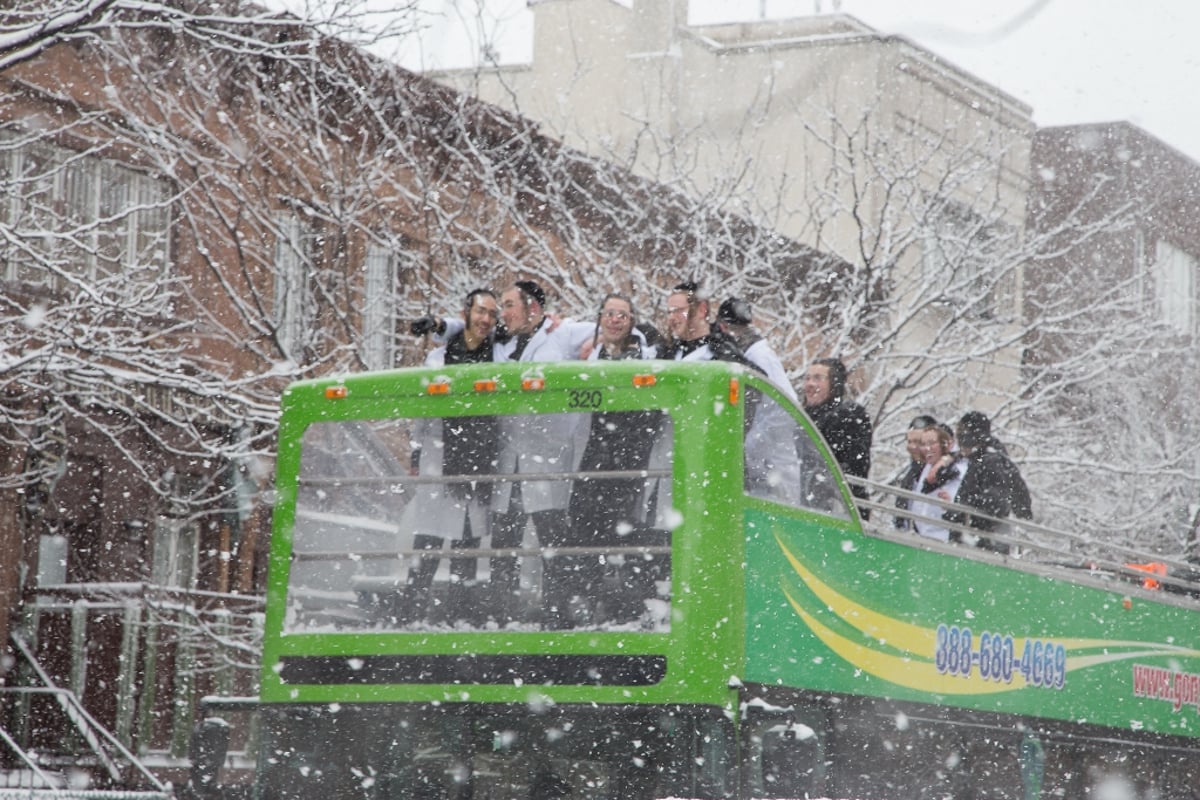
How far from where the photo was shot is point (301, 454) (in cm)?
1031

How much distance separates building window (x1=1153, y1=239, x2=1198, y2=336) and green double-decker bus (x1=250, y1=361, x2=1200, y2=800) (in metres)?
37.7

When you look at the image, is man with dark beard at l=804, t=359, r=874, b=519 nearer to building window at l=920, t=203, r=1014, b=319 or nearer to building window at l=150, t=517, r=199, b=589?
building window at l=920, t=203, r=1014, b=319

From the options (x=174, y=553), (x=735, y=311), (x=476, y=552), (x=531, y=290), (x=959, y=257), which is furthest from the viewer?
(x=959, y=257)

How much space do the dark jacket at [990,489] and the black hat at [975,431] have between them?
50 millimetres

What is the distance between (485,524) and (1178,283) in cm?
4415

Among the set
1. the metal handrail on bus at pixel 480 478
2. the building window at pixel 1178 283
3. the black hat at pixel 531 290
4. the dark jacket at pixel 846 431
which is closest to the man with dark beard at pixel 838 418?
the dark jacket at pixel 846 431

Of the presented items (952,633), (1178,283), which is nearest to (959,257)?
(952,633)

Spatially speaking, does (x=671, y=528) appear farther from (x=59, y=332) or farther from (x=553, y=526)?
(x=59, y=332)

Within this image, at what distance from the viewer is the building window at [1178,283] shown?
47562 millimetres

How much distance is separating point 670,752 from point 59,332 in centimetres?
748

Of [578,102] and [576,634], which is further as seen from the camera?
[578,102]

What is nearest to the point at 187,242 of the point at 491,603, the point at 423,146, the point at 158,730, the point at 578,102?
the point at 423,146

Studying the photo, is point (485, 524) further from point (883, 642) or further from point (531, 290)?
point (883, 642)

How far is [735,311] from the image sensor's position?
10.1 meters
